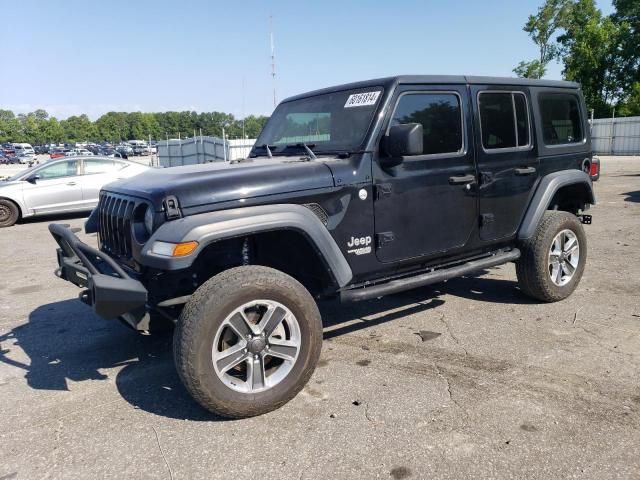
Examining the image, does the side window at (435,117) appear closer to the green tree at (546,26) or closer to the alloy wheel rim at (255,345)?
the alloy wheel rim at (255,345)

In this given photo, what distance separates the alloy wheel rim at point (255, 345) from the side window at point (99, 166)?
1001 cm

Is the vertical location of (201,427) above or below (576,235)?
below

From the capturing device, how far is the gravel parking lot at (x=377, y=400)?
2.66m

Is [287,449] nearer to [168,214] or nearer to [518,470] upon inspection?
[518,470]

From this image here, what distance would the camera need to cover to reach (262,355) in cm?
317

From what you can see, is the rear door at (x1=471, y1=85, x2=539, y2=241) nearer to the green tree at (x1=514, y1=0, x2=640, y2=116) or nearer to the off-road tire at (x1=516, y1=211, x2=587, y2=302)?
the off-road tire at (x1=516, y1=211, x2=587, y2=302)

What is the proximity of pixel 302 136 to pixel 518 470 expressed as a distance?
9.57 ft

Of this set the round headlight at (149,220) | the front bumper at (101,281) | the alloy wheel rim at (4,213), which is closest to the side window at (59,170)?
the alloy wheel rim at (4,213)

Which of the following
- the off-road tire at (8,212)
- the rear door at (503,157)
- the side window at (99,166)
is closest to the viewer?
the rear door at (503,157)

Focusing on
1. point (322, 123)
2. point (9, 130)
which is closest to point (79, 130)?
point (9, 130)

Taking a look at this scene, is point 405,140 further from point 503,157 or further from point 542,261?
point 542,261

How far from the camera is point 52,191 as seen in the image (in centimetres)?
1154

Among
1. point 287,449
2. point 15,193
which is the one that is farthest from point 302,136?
point 15,193

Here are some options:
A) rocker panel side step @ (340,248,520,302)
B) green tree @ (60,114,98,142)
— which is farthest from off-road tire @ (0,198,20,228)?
green tree @ (60,114,98,142)
